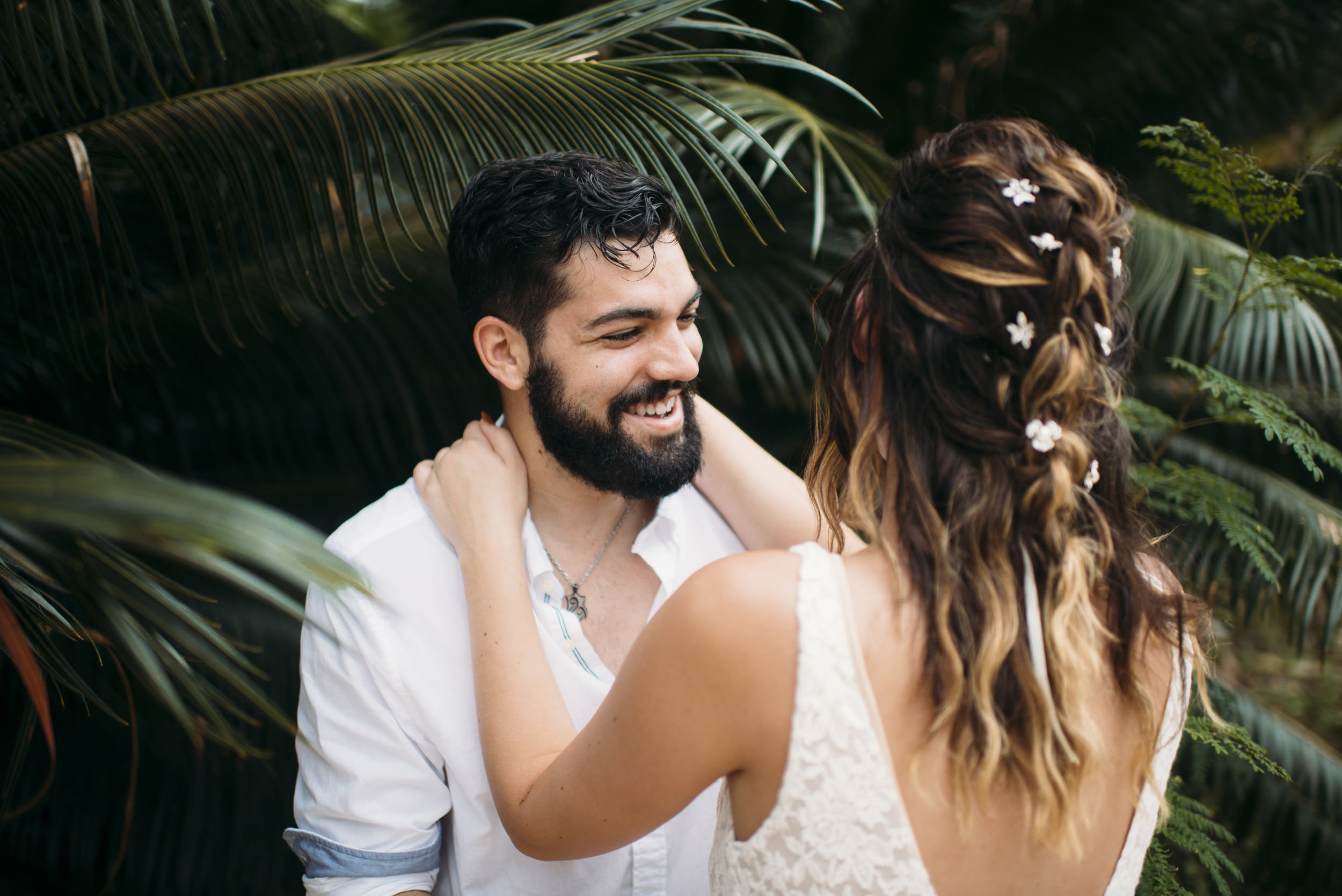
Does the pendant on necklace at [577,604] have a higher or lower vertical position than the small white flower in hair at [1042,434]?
lower

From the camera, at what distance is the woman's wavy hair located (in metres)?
1.09

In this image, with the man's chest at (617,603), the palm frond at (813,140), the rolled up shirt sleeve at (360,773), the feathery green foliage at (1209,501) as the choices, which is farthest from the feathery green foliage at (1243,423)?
the rolled up shirt sleeve at (360,773)

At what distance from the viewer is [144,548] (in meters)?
0.93

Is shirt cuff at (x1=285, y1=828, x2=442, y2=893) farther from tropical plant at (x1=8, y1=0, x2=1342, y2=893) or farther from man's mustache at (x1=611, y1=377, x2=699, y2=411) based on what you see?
man's mustache at (x1=611, y1=377, x2=699, y2=411)

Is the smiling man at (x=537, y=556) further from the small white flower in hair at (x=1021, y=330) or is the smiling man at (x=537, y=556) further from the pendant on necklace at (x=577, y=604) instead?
the small white flower in hair at (x=1021, y=330)

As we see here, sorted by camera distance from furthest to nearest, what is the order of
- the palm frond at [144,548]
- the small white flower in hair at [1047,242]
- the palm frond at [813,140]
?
the palm frond at [813,140] < the small white flower in hair at [1047,242] < the palm frond at [144,548]

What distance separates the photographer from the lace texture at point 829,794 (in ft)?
3.61

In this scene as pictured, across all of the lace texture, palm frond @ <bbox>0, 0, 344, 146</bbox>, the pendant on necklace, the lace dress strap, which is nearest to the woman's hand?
the pendant on necklace

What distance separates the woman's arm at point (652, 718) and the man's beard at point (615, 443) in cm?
46

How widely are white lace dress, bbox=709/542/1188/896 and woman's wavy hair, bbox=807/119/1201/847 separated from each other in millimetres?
94

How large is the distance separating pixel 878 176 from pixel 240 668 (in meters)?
2.21

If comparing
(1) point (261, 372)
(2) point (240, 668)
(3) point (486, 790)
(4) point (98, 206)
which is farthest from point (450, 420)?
(3) point (486, 790)

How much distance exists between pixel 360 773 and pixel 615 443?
2.52 feet

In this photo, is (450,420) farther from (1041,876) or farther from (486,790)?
(1041,876)
